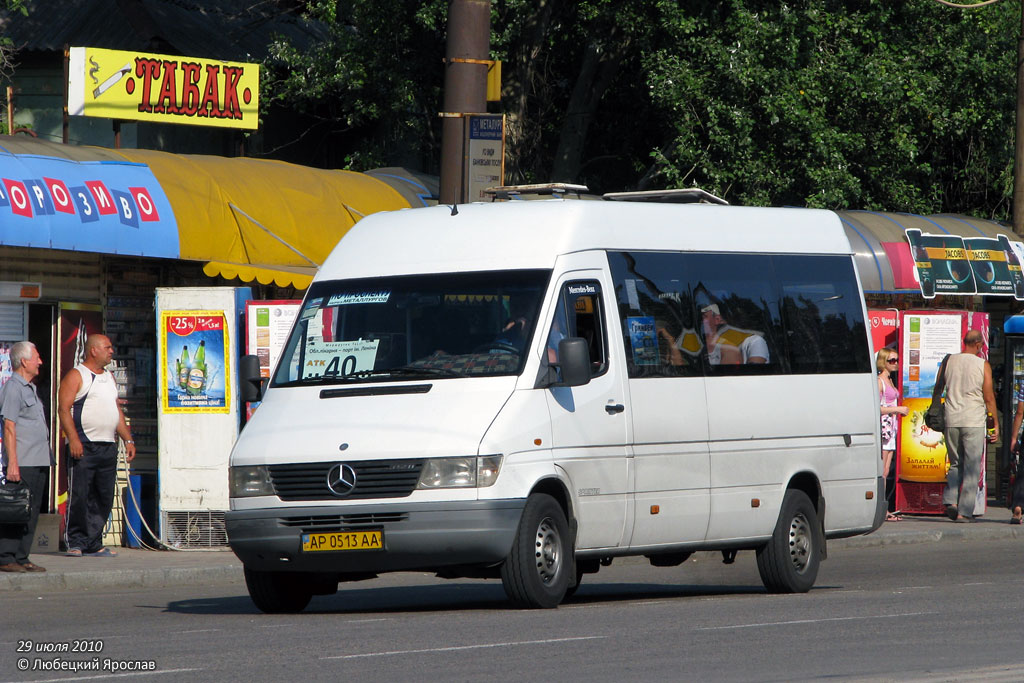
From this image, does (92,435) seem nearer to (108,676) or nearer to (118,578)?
(118,578)

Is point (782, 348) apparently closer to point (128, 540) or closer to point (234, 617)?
point (234, 617)

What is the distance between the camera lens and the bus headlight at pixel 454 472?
33.9 ft

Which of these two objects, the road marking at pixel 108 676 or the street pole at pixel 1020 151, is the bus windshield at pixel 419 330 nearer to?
the road marking at pixel 108 676

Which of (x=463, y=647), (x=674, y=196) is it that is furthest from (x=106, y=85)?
(x=463, y=647)

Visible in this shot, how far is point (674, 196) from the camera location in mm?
13648

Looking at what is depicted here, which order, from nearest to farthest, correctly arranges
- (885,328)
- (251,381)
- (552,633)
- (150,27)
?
(552,633), (251,381), (885,328), (150,27)

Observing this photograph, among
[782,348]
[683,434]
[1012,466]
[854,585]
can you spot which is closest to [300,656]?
[683,434]

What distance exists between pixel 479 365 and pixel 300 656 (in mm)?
2704

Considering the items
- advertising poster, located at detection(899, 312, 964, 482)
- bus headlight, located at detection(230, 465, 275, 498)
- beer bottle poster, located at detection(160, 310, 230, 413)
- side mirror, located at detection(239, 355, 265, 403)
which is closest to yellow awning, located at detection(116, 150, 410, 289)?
beer bottle poster, located at detection(160, 310, 230, 413)

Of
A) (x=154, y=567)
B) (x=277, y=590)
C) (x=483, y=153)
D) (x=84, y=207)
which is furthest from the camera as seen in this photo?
(x=84, y=207)

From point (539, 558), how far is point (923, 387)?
10783mm

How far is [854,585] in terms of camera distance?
13633mm

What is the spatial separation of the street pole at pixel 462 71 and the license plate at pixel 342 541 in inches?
213

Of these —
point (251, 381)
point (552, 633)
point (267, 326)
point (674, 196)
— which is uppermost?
point (674, 196)
